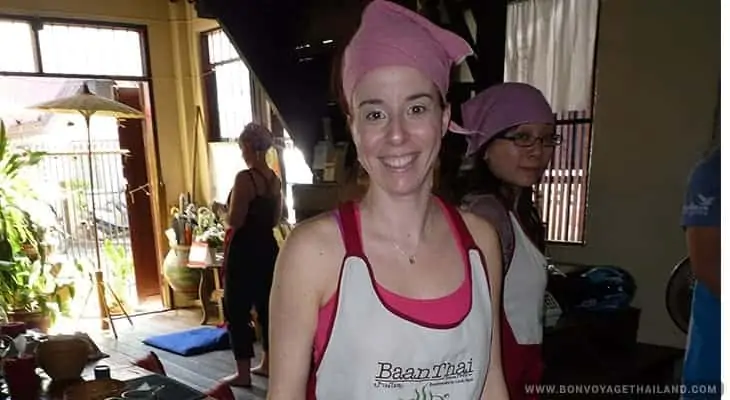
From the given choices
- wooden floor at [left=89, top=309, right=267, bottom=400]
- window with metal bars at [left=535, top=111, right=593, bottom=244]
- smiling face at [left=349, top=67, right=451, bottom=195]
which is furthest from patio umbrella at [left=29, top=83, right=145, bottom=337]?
smiling face at [left=349, top=67, right=451, bottom=195]

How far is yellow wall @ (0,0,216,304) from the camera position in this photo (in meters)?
4.76

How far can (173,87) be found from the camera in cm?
491

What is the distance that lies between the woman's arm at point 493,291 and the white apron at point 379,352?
0.33ft

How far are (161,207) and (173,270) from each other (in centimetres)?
56

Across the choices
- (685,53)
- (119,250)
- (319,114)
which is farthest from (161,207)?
(685,53)

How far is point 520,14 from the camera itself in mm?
3123

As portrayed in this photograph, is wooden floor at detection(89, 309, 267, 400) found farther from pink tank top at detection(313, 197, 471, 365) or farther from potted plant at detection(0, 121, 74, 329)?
pink tank top at detection(313, 197, 471, 365)

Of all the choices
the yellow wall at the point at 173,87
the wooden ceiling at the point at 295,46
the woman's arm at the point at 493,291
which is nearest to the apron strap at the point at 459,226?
the woman's arm at the point at 493,291

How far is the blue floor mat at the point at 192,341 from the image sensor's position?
3832 mm

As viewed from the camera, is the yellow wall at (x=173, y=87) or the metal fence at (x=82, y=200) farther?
the yellow wall at (x=173, y=87)

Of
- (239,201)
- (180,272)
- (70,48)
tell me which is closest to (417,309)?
(239,201)

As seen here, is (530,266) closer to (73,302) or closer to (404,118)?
(404,118)

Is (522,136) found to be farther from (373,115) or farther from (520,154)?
(373,115)

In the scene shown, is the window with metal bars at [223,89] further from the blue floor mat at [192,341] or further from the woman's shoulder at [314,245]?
the woman's shoulder at [314,245]
